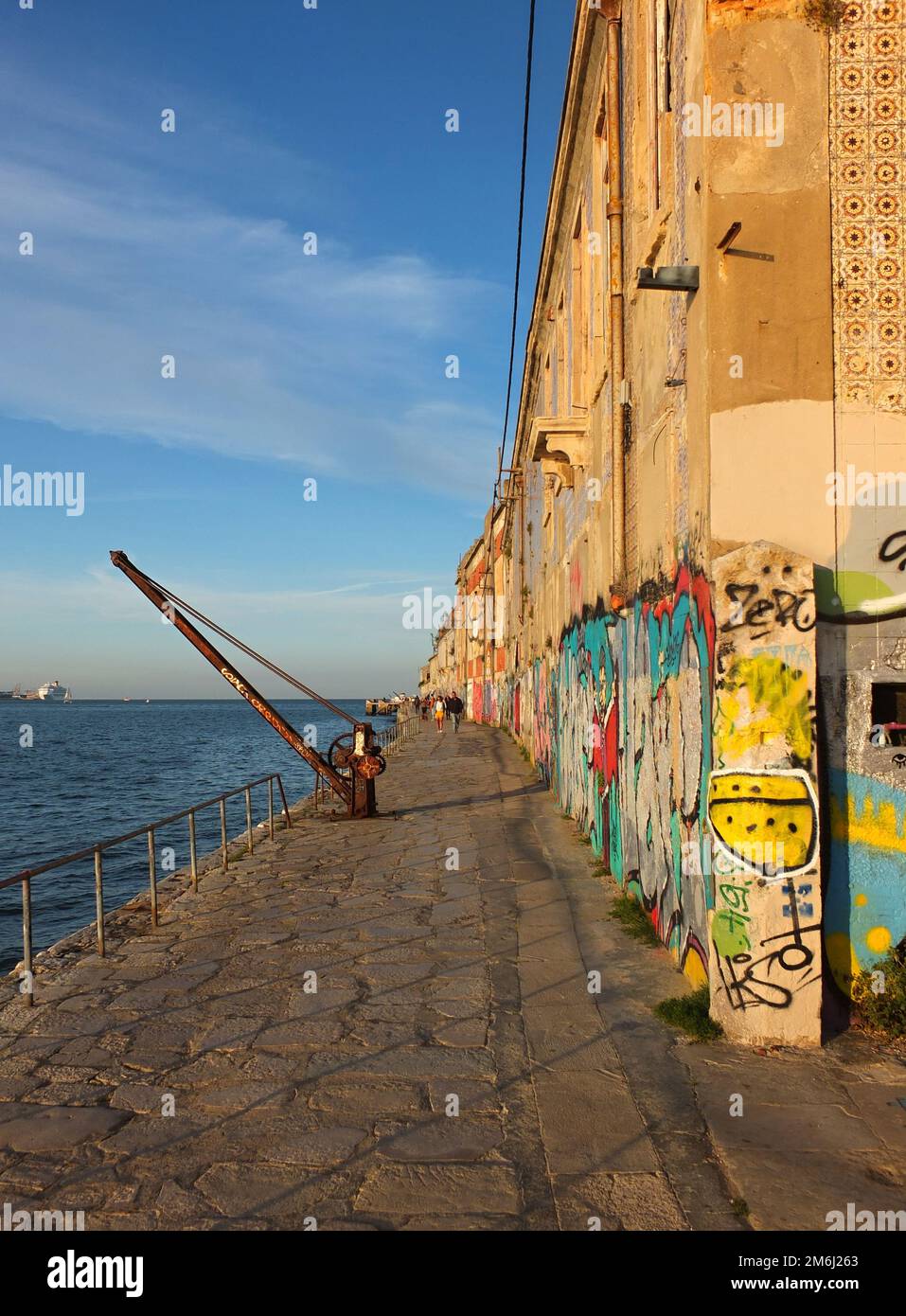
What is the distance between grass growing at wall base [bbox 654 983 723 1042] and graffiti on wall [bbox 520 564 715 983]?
0.53 ft

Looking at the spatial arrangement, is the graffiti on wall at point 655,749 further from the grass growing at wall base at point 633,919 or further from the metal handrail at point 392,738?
the metal handrail at point 392,738

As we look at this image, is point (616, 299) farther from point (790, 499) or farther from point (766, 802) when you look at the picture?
point (766, 802)

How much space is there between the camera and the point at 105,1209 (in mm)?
3553

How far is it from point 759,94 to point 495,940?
5920 millimetres

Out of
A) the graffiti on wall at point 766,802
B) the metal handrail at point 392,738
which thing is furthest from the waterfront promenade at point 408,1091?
the metal handrail at point 392,738

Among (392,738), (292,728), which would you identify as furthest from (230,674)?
(392,738)

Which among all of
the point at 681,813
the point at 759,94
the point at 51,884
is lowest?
the point at 51,884

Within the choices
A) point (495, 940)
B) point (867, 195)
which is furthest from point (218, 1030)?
point (867, 195)

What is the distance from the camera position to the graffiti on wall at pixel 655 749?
18.8ft

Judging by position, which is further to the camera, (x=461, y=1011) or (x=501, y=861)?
(x=501, y=861)

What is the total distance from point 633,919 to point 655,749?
1.45 m
